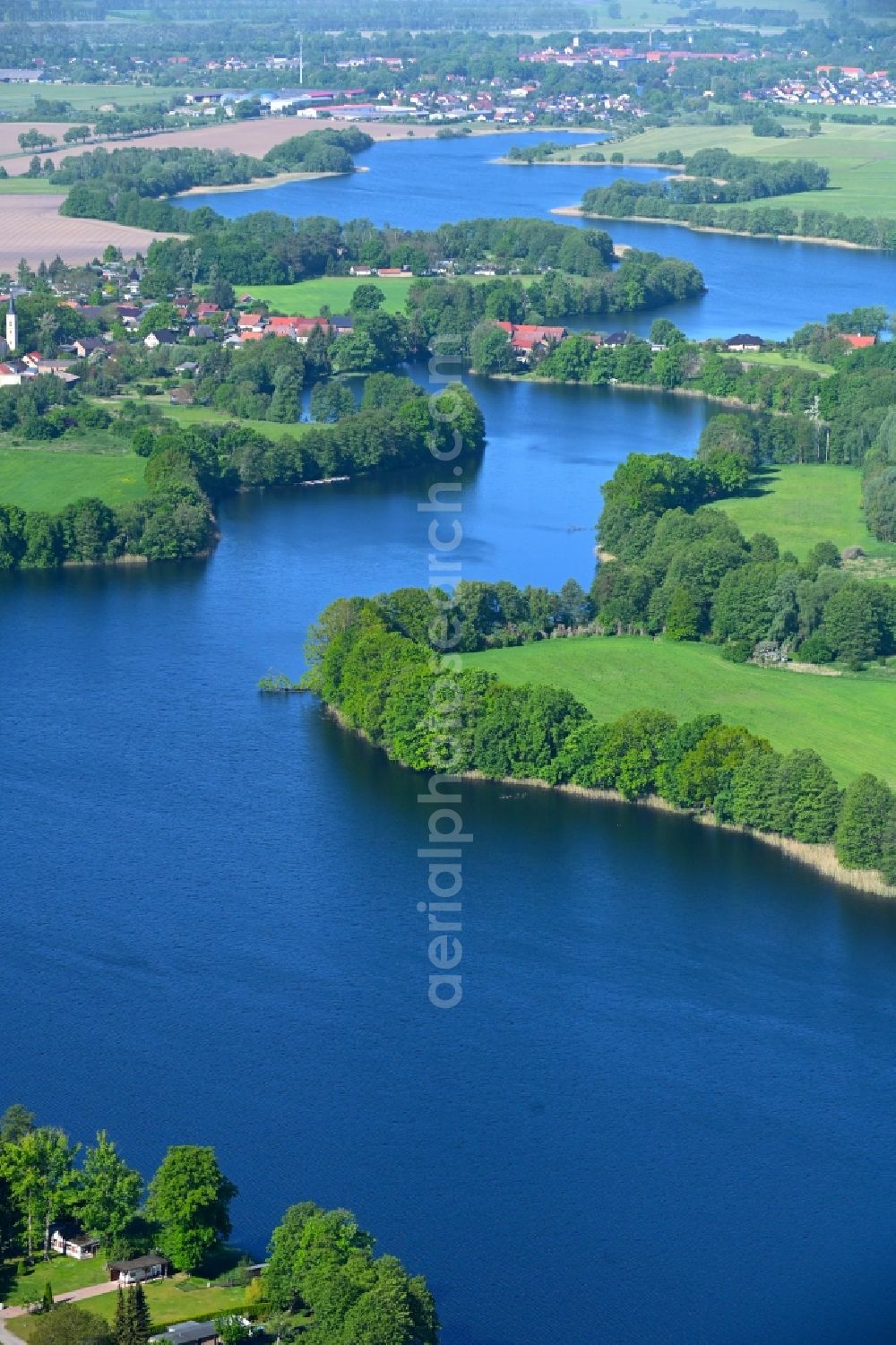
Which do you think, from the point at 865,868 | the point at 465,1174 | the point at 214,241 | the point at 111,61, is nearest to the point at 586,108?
the point at 111,61

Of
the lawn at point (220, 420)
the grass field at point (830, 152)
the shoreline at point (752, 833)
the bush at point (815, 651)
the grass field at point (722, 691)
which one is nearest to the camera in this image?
the shoreline at point (752, 833)

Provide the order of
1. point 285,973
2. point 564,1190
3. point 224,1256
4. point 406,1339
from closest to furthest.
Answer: point 406,1339, point 224,1256, point 564,1190, point 285,973

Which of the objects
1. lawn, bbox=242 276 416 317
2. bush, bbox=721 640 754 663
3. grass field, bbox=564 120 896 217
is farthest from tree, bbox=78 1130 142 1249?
grass field, bbox=564 120 896 217

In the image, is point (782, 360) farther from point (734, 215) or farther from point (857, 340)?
point (734, 215)

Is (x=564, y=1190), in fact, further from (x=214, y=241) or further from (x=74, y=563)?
(x=214, y=241)

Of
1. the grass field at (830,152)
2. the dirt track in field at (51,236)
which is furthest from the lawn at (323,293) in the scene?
the grass field at (830,152)

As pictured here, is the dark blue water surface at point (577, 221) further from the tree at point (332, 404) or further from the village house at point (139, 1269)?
the village house at point (139, 1269)
